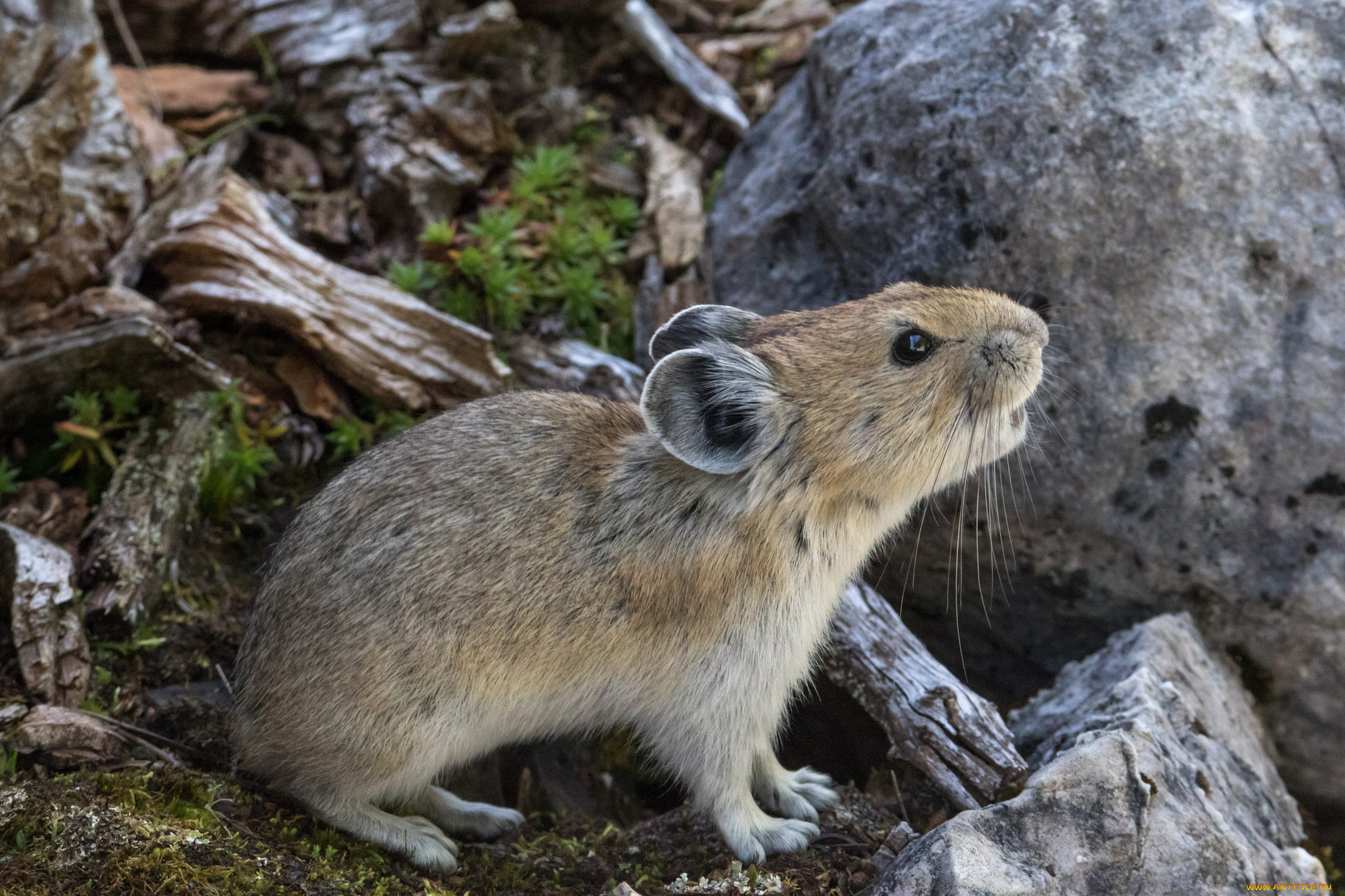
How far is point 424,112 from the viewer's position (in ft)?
28.9

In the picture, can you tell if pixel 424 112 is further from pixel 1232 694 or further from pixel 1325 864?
pixel 1325 864

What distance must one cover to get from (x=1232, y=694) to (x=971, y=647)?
1581 mm


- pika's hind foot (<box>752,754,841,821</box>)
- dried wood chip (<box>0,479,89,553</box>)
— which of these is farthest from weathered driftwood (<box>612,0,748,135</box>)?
dried wood chip (<box>0,479,89,553</box>)

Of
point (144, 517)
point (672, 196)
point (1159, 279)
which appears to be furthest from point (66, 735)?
point (1159, 279)

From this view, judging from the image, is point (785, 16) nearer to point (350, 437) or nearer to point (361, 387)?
point (361, 387)

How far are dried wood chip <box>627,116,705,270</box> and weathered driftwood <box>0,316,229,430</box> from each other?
3.49 metres

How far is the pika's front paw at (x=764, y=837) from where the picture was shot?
5.49 metres

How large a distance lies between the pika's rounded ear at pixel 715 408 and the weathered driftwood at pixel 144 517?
316 cm

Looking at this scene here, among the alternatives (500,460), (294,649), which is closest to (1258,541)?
(500,460)

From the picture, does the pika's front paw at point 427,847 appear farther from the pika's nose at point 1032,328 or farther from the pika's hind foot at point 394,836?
the pika's nose at point 1032,328

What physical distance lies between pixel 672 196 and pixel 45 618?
534 cm

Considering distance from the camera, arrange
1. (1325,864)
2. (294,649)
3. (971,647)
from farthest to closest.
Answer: (971,647), (1325,864), (294,649)

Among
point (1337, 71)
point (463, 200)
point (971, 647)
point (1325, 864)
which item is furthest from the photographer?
point (463, 200)

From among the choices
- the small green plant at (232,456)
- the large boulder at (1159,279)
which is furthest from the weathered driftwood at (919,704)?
the small green plant at (232,456)
